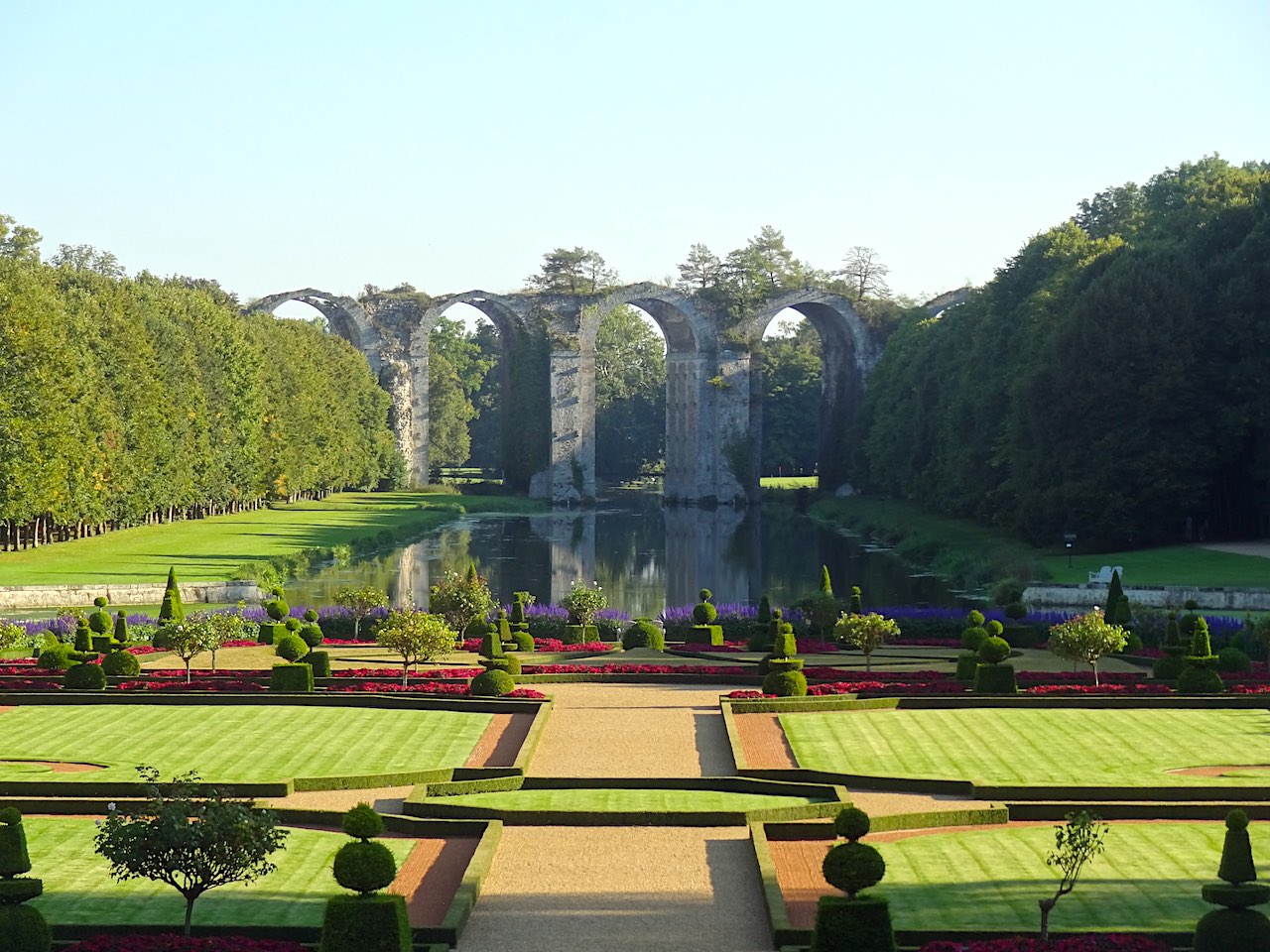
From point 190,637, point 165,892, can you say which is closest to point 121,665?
point 190,637

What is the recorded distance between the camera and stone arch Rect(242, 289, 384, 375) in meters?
105

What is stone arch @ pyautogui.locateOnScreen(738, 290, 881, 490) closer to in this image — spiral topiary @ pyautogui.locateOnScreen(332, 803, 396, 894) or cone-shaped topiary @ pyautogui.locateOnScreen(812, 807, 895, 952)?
cone-shaped topiary @ pyautogui.locateOnScreen(812, 807, 895, 952)

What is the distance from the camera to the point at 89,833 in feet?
65.3

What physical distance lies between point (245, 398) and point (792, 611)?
48.5 m

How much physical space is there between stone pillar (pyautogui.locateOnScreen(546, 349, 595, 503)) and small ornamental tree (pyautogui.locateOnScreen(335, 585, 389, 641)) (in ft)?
199

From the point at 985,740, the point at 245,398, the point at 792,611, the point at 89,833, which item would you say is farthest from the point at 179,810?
the point at 245,398

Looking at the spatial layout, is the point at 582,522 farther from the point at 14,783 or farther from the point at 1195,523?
the point at 14,783

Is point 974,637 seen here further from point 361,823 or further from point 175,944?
point 175,944

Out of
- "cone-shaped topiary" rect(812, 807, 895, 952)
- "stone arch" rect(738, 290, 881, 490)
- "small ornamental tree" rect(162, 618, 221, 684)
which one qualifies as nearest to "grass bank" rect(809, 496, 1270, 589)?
"small ornamental tree" rect(162, 618, 221, 684)

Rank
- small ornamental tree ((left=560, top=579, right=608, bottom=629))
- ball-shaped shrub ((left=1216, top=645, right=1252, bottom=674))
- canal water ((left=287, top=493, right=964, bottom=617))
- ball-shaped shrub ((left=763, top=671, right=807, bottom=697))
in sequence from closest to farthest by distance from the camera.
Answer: ball-shaped shrub ((left=763, top=671, right=807, bottom=697)), ball-shaped shrub ((left=1216, top=645, right=1252, bottom=674)), small ornamental tree ((left=560, top=579, right=608, bottom=629)), canal water ((left=287, top=493, right=964, bottom=617))

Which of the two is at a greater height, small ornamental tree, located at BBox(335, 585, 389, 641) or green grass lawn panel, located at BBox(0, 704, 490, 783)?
small ornamental tree, located at BBox(335, 585, 389, 641)

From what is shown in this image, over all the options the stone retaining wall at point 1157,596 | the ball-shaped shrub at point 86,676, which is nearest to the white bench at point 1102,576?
the stone retaining wall at point 1157,596

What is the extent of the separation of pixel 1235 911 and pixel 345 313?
317 feet

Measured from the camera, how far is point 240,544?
63.4 meters
